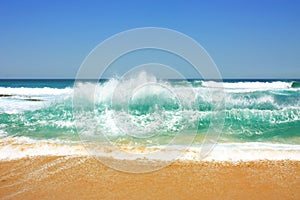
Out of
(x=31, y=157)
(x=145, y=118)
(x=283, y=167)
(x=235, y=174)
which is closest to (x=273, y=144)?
(x=283, y=167)

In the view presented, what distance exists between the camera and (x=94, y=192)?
4109mm

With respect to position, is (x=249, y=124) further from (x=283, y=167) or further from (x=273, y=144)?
(x=283, y=167)

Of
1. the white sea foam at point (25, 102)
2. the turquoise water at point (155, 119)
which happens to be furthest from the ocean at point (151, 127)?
the white sea foam at point (25, 102)

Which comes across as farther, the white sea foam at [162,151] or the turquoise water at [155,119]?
the turquoise water at [155,119]

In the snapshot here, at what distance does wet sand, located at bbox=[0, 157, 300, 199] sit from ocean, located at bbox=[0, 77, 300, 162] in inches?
24.8

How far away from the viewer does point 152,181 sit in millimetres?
4488

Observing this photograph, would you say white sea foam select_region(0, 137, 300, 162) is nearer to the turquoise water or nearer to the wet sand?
the wet sand

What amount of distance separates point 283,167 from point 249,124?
4.57 m

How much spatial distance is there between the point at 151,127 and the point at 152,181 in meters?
4.82

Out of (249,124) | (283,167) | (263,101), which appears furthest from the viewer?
(263,101)

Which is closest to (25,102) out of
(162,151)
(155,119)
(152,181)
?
(155,119)

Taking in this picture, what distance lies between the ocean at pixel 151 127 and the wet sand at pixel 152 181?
2.07 ft

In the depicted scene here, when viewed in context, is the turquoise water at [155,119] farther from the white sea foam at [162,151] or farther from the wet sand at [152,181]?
the wet sand at [152,181]

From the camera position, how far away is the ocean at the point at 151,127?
634cm
